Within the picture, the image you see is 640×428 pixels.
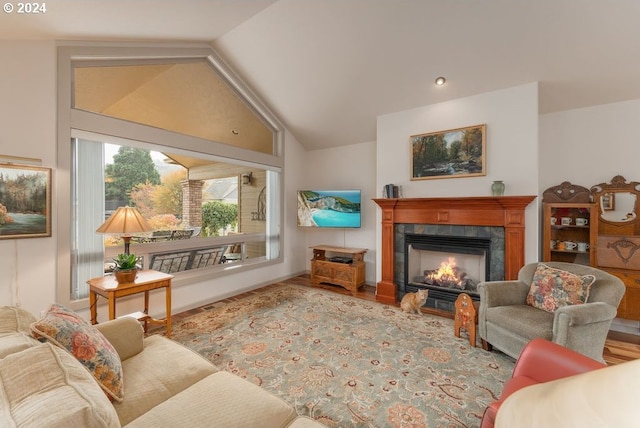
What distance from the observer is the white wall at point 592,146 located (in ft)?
10.2

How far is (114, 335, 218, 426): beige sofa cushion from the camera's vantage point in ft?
4.19

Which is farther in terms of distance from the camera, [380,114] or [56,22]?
[380,114]

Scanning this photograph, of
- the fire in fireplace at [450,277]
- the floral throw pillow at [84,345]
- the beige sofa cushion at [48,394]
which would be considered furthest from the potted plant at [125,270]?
the fire in fireplace at [450,277]

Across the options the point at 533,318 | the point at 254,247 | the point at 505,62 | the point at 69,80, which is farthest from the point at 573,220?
the point at 69,80

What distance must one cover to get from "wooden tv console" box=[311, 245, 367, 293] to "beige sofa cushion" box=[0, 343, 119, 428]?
3.67 m

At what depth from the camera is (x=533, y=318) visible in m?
2.25

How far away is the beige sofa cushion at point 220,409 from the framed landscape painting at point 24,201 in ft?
7.30

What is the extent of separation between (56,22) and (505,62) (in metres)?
4.28

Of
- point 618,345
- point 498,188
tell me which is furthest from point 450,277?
point 618,345

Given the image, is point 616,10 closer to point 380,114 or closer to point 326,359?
point 380,114

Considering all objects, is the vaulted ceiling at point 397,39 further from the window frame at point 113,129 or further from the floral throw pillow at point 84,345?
the floral throw pillow at point 84,345

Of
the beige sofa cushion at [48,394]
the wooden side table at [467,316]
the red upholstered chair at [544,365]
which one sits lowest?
the wooden side table at [467,316]

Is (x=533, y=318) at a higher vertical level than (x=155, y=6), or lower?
lower

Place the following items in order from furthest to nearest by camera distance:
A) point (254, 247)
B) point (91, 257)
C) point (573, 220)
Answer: point (254, 247) < point (573, 220) < point (91, 257)
